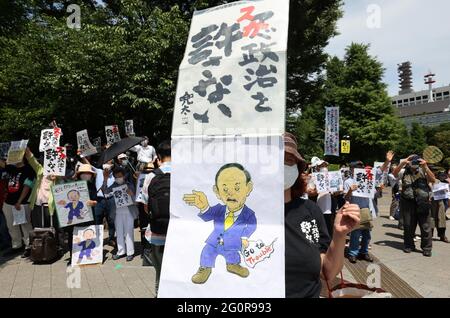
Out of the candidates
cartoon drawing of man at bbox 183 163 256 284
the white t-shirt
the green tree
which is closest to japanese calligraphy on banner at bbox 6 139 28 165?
the white t-shirt

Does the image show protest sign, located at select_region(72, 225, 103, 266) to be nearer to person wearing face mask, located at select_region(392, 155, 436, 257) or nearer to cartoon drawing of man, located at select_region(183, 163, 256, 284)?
cartoon drawing of man, located at select_region(183, 163, 256, 284)

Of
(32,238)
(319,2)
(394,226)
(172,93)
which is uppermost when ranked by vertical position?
(319,2)

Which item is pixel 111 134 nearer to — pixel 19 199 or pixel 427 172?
pixel 19 199

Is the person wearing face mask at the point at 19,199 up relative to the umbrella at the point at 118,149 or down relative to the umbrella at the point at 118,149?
down

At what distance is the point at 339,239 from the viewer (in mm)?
2043

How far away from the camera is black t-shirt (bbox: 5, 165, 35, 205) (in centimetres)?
720

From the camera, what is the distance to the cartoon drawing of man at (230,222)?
182cm

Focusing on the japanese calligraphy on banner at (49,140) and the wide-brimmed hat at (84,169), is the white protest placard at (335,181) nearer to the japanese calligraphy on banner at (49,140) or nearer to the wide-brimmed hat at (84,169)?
the wide-brimmed hat at (84,169)

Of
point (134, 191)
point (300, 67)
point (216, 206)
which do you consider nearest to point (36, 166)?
point (134, 191)

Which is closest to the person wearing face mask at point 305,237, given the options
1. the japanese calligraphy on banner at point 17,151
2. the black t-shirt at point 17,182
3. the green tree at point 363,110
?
the japanese calligraphy on banner at point 17,151

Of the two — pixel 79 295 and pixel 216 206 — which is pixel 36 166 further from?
pixel 216 206

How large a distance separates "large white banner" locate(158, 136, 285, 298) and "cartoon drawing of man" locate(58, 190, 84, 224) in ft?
15.5

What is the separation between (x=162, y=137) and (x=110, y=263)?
7.96 m

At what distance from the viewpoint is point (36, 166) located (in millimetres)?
7035
